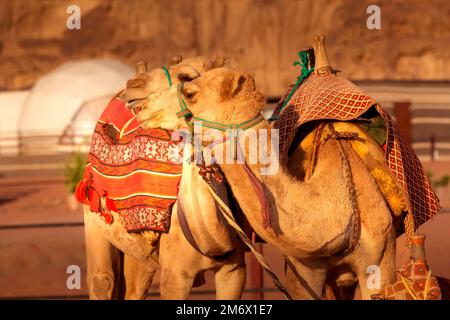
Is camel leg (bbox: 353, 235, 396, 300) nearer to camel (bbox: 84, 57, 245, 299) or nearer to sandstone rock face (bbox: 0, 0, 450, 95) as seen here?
camel (bbox: 84, 57, 245, 299)

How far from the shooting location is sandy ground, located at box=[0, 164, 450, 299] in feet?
30.2

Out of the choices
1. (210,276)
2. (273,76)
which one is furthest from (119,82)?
(210,276)

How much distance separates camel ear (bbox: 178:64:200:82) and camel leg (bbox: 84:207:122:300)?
52.9 inches

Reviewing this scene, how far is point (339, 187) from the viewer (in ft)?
16.2

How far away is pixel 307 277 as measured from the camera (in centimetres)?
513

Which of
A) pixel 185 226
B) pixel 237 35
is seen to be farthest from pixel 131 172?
pixel 237 35

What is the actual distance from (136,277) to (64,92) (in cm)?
1856

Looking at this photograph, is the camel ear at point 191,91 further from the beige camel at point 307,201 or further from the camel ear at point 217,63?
the camel ear at point 217,63

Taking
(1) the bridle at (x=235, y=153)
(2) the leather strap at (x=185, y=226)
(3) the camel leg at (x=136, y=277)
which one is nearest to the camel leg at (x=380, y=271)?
(1) the bridle at (x=235, y=153)

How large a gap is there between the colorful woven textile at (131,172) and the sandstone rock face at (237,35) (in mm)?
21217

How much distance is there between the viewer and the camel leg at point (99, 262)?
605cm

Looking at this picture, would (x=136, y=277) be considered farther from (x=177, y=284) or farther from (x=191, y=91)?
(x=191, y=91)

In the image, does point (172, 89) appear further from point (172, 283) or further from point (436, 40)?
point (436, 40)

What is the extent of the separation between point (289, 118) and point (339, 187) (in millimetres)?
714
